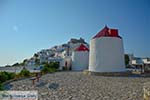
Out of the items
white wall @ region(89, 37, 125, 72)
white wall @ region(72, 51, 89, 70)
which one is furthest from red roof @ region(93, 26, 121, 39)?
white wall @ region(72, 51, 89, 70)

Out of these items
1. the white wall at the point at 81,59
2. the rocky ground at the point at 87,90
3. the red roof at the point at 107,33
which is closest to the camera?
the rocky ground at the point at 87,90

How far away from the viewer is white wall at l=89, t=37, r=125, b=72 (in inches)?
711

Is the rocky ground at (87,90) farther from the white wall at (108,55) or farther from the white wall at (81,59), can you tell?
the white wall at (81,59)

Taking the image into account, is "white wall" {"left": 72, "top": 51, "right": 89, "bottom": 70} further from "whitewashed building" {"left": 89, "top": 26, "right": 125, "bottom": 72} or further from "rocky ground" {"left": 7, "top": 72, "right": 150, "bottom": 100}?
"rocky ground" {"left": 7, "top": 72, "right": 150, "bottom": 100}

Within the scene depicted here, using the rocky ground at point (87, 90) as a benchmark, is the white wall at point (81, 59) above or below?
above

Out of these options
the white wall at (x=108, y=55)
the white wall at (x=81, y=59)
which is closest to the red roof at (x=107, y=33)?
the white wall at (x=108, y=55)

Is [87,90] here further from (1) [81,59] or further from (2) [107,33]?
(1) [81,59]

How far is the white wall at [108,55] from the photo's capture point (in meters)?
18.0

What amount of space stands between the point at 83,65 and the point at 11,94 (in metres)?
24.3

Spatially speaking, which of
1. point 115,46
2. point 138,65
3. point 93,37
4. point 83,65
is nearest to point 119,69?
point 115,46

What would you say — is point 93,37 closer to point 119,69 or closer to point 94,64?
point 94,64

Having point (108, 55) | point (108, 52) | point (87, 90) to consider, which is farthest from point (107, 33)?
point (87, 90)

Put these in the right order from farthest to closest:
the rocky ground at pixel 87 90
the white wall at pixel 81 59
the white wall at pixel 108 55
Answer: the white wall at pixel 81 59
the white wall at pixel 108 55
the rocky ground at pixel 87 90

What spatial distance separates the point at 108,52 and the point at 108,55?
263mm
